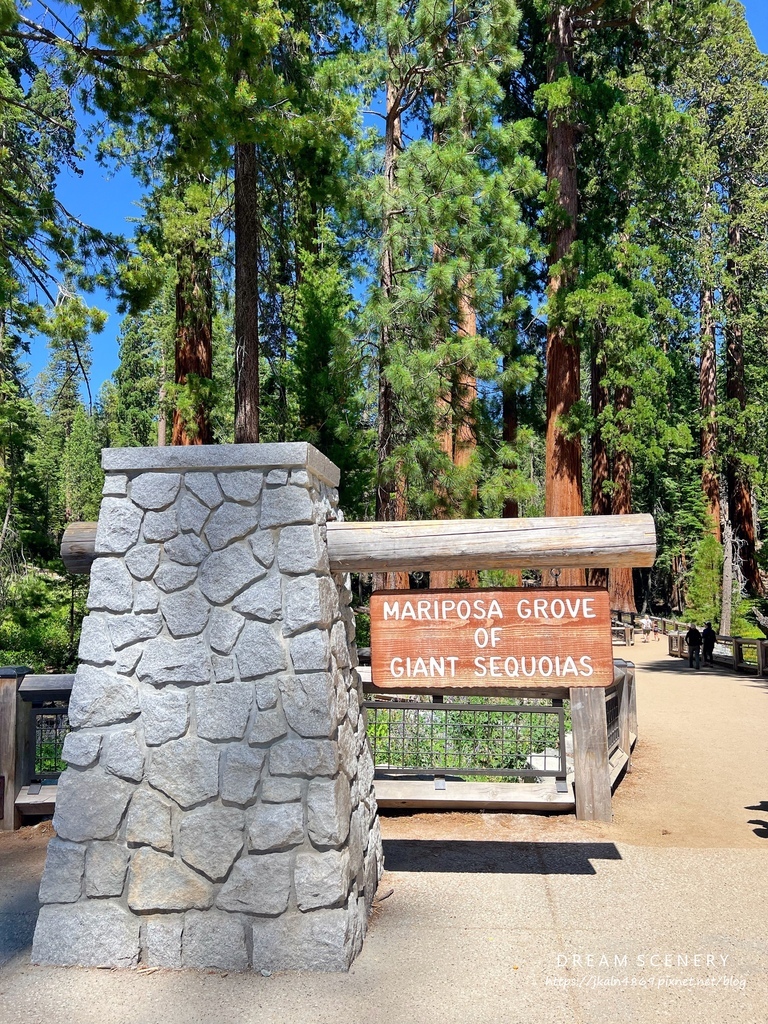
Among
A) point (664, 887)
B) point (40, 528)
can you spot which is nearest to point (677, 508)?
point (40, 528)

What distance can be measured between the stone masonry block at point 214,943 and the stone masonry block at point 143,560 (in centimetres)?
158

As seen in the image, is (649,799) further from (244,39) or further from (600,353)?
(600,353)

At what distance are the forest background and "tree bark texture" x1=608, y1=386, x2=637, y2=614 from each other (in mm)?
707

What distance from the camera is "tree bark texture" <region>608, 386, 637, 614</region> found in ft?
79.7

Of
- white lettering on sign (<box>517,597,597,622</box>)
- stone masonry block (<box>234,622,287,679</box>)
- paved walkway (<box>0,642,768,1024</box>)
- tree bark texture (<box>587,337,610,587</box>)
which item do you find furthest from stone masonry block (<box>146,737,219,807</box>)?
tree bark texture (<box>587,337,610,587</box>)

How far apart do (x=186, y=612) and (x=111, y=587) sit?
16.0 inches

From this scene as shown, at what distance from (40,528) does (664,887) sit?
17079mm

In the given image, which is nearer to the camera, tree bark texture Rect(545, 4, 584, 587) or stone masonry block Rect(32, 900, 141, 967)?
stone masonry block Rect(32, 900, 141, 967)

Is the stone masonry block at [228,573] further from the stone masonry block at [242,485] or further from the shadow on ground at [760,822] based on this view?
the shadow on ground at [760,822]

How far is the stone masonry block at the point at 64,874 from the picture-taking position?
3844 mm

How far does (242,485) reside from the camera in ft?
13.3

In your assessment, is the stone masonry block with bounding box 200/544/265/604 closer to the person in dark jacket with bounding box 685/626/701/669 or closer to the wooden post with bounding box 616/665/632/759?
the wooden post with bounding box 616/665/632/759

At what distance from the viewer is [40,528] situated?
1895 cm

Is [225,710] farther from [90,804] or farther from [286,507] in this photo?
[286,507]
